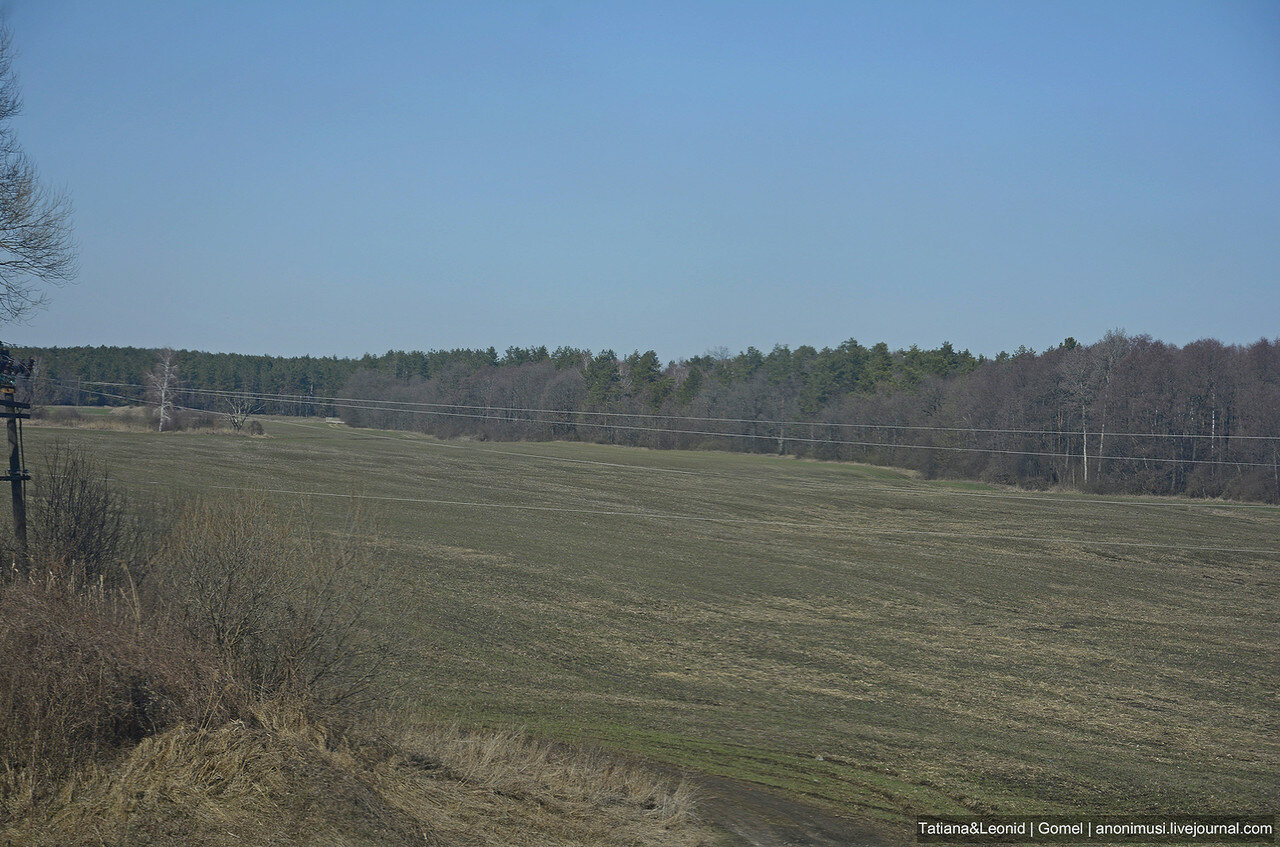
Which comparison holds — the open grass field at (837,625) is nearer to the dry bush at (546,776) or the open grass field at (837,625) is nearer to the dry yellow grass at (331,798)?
the dry bush at (546,776)

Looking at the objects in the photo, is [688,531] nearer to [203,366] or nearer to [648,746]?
[648,746]

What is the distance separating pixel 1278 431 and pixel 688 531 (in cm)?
4024

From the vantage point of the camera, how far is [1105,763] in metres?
13.5

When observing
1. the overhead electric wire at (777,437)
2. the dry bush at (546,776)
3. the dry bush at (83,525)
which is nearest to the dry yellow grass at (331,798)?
the dry bush at (546,776)

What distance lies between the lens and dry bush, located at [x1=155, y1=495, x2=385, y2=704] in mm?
8023

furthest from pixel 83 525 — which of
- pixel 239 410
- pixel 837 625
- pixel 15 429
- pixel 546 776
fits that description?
pixel 239 410

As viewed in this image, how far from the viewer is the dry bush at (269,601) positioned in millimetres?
8023

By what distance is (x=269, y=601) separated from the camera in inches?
328

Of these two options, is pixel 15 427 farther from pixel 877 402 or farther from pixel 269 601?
pixel 877 402

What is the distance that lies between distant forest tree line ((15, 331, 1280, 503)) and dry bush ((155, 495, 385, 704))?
2453cm

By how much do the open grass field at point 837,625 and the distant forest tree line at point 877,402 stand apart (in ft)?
28.7

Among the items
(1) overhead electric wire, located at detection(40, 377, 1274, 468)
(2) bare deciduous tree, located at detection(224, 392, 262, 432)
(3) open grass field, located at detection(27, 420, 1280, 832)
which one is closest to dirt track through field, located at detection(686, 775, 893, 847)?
(3) open grass field, located at detection(27, 420, 1280, 832)

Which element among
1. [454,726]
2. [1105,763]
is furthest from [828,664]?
[454,726]

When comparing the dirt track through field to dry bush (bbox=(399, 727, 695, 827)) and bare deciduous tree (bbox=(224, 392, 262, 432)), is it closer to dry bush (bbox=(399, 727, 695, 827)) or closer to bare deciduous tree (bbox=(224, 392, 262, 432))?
dry bush (bbox=(399, 727, 695, 827))
